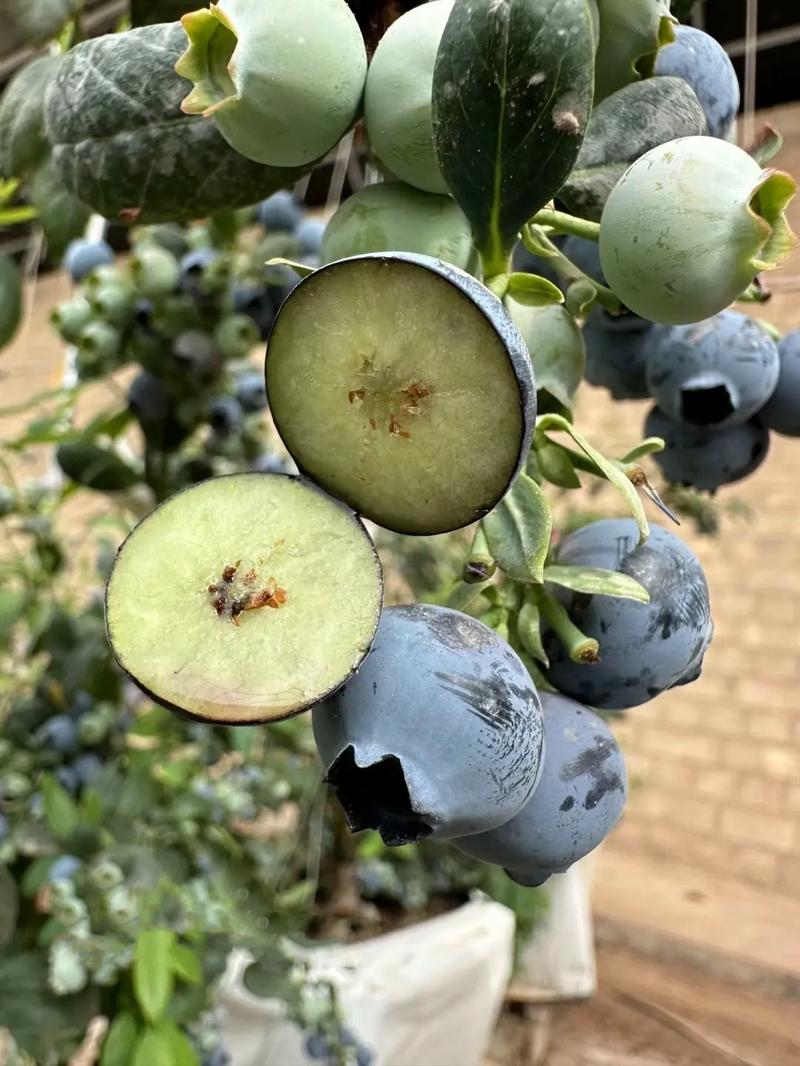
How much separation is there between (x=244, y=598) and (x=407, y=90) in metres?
0.20

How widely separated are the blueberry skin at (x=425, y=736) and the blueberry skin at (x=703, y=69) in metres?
0.31

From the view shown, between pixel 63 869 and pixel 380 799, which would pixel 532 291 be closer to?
pixel 380 799

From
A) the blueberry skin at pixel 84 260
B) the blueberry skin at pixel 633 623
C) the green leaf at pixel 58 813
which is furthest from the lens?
the blueberry skin at pixel 84 260

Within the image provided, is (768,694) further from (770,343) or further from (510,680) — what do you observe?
(510,680)

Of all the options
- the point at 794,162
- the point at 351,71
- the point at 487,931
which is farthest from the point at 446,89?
the point at 794,162

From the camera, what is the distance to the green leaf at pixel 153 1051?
0.67 m

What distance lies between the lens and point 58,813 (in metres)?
0.79

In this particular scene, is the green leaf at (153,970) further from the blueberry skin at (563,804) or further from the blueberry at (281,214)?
the blueberry at (281,214)

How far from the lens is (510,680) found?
0.27 m

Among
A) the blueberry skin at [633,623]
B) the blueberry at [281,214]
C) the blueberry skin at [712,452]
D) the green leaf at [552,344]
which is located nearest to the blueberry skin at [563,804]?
the blueberry skin at [633,623]

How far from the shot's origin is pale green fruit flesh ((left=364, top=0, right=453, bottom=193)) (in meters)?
0.31

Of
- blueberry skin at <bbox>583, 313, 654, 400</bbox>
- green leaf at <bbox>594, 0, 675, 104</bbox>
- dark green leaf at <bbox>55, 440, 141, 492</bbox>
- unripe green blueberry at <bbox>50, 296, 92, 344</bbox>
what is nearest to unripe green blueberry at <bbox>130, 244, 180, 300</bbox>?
unripe green blueberry at <bbox>50, 296, 92, 344</bbox>

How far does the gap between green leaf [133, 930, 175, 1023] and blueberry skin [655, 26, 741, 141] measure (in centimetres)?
69

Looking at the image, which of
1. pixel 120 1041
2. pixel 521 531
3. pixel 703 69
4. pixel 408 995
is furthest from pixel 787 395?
pixel 408 995
